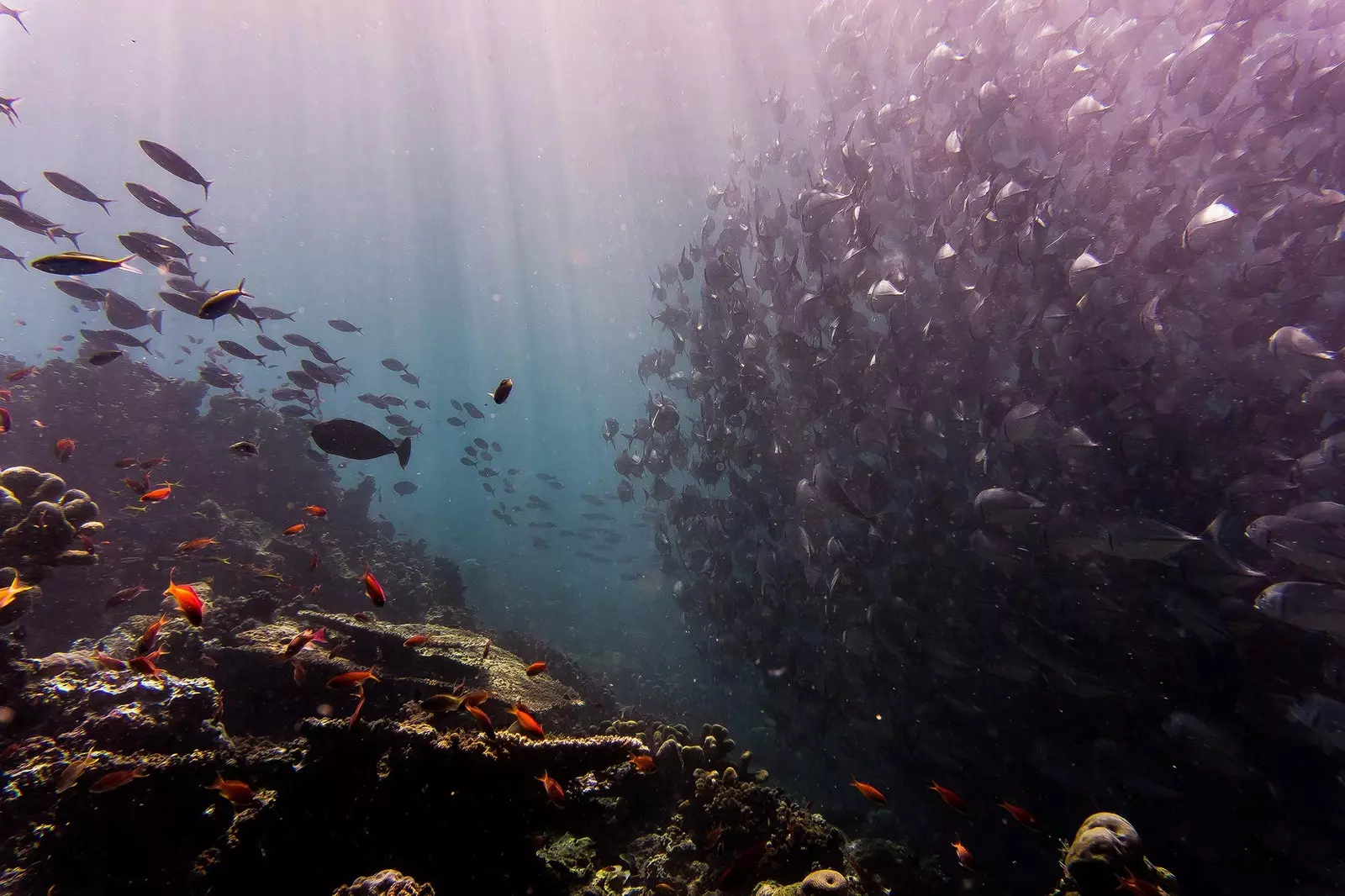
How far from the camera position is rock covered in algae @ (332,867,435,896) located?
92.6 inches

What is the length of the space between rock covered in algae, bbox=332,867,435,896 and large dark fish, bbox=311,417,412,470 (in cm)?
348

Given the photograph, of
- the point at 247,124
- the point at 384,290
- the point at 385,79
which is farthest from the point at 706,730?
the point at 384,290

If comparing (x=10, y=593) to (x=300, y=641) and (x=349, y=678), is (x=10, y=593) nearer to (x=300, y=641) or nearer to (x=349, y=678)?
(x=300, y=641)

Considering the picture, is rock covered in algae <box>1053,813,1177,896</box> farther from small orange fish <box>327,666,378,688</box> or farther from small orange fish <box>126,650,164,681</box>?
small orange fish <box>126,650,164,681</box>

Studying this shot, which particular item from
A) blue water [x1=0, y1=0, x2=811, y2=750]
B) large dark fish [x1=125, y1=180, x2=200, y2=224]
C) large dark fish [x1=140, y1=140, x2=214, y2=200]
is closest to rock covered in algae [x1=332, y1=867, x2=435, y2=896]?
large dark fish [x1=140, y1=140, x2=214, y2=200]

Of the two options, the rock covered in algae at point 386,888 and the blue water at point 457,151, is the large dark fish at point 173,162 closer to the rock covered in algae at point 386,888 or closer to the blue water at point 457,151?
the rock covered in algae at point 386,888

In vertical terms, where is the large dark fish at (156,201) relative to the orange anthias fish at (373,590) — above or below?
above

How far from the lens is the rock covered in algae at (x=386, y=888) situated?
2352 millimetres

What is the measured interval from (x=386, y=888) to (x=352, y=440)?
404 centimetres

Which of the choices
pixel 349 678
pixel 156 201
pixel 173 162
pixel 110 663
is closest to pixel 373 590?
pixel 349 678

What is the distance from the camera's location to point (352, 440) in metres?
5.21

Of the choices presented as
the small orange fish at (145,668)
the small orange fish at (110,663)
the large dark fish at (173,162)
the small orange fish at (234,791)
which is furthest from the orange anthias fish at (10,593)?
the large dark fish at (173,162)

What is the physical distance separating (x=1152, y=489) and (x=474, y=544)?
4755cm

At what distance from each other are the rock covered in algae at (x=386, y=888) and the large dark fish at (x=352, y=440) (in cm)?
348
